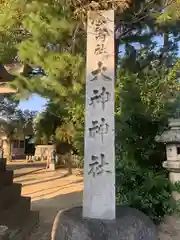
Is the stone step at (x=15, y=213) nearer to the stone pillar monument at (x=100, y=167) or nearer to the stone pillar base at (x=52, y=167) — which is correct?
the stone pillar monument at (x=100, y=167)

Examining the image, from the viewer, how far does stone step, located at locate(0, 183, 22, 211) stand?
12.4ft

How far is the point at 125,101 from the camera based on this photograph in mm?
4082

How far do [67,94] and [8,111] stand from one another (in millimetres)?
13438

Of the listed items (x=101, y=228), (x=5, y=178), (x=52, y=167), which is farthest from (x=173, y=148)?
(x=52, y=167)

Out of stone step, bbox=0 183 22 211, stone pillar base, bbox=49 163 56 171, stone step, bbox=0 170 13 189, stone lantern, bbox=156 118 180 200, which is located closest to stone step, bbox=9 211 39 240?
stone step, bbox=0 183 22 211

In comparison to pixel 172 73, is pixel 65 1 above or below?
above

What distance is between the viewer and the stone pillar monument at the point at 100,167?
7.68 feet

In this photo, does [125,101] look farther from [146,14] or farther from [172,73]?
[146,14]

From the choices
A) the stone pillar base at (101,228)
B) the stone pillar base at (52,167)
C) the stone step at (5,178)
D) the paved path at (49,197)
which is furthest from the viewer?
the stone pillar base at (52,167)

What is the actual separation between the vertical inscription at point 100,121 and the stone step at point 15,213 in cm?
159

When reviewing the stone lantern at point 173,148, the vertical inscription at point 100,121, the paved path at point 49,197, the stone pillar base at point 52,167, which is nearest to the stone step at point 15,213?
the paved path at point 49,197

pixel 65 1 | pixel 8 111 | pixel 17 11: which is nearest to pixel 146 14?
pixel 65 1

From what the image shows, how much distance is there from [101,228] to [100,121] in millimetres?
1079

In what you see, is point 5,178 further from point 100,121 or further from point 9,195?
point 100,121
